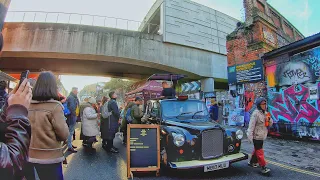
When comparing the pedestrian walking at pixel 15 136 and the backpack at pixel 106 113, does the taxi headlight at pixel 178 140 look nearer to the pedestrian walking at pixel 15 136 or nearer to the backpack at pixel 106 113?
the backpack at pixel 106 113

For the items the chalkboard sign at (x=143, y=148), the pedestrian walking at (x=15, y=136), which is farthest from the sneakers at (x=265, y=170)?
the pedestrian walking at (x=15, y=136)

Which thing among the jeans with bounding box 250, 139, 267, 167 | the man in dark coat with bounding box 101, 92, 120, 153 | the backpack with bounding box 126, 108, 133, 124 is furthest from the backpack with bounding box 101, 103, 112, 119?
the jeans with bounding box 250, 139, 267, 167

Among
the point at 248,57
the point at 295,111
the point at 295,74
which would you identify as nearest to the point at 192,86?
the point at 248,57

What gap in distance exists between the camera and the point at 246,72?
10.4m

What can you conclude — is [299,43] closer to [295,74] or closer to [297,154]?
[295,74]

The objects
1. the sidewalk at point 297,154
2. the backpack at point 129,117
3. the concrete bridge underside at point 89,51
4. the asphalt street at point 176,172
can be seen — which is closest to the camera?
the asphalt street at point 176,172

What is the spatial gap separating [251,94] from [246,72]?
1310 mm

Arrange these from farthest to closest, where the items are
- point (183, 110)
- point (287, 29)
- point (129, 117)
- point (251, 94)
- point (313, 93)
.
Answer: point (287, 29) < point (251, 94) < point (313, 93) < point (129, 117) < point (183, 110)

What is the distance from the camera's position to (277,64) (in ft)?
29.3

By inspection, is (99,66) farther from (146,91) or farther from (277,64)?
(277,64)

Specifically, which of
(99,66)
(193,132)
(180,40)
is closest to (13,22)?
(99,66)

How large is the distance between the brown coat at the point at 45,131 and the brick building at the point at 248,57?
32.0 feet

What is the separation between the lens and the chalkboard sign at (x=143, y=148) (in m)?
4.08

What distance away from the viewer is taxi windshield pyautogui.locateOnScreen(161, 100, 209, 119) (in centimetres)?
502
